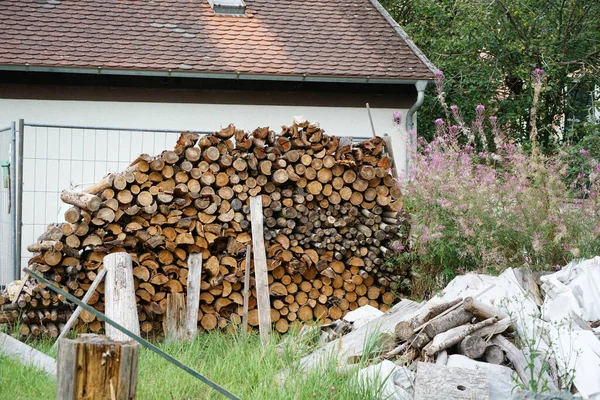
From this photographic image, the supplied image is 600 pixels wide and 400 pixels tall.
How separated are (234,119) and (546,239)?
6.22m

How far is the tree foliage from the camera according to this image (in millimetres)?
13328

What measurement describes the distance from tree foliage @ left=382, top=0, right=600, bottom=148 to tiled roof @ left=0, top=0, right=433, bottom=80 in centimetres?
196

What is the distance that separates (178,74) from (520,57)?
6.17m

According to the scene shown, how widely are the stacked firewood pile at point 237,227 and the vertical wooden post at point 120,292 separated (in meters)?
0.28

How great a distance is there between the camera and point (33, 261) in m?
6.65

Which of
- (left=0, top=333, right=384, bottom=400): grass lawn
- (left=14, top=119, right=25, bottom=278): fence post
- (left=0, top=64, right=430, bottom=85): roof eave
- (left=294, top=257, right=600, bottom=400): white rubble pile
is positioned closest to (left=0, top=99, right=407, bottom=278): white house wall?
(left=0, top=64, right=430, bottom=85): roof eave

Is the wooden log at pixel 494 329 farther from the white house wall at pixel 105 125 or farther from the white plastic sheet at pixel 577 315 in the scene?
the white house wall at pixel 105 125

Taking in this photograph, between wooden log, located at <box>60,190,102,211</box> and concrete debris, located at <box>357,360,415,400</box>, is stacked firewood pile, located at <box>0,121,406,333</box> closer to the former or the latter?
wooden log, located at <box>60,190,102,211</box>

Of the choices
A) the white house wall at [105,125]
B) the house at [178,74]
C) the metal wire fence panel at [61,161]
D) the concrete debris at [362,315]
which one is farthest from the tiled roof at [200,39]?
the concrete debris at [362,315]

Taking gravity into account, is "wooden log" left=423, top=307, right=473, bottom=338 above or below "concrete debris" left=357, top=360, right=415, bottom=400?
above

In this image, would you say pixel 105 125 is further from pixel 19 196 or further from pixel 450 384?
pixel 450 384

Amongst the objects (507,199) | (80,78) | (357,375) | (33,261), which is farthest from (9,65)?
(357,375)

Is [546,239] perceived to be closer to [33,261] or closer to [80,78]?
[33,261]

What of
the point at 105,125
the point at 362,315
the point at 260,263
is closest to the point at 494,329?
the point at 362,315
